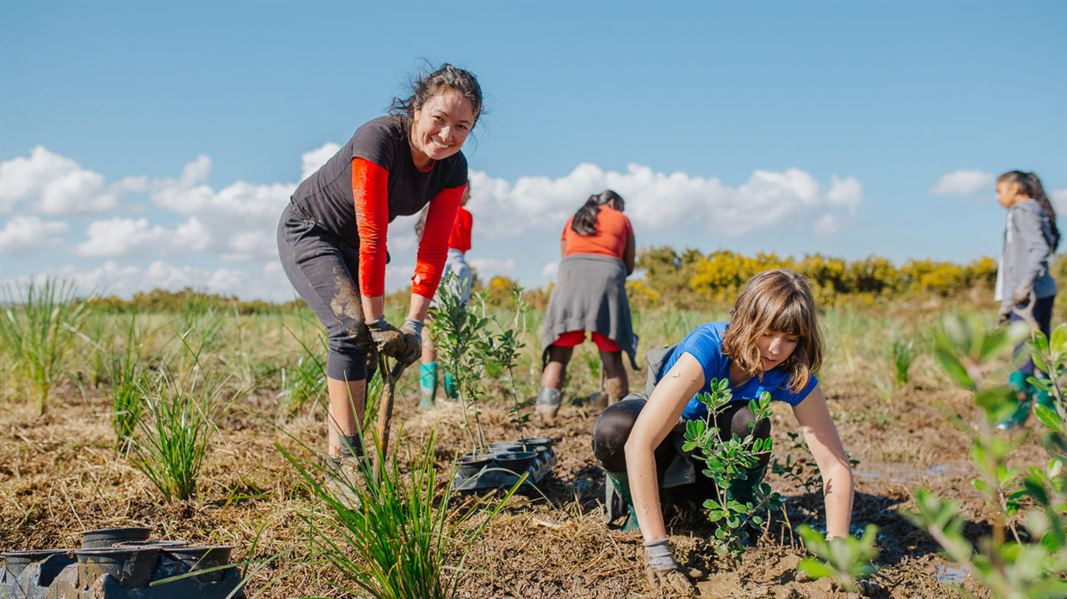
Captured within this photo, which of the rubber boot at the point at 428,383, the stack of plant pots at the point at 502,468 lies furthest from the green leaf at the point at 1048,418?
the rubber boot at the point at 428,383

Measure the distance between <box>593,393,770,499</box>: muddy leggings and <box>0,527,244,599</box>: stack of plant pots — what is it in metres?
1.15

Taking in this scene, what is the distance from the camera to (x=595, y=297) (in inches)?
181

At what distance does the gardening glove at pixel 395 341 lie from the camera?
2.49 m

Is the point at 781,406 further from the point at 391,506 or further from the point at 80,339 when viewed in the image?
the point at 80,339

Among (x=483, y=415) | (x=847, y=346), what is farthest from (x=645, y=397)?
(x=847, y=346)

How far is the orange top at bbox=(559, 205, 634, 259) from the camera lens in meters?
4.71

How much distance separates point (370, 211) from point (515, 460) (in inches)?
38.9

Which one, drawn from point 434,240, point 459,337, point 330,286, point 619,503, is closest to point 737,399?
point 619,503

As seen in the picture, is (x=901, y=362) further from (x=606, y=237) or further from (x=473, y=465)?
(x=473, y=465)

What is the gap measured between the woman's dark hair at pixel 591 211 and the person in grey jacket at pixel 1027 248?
2.51m

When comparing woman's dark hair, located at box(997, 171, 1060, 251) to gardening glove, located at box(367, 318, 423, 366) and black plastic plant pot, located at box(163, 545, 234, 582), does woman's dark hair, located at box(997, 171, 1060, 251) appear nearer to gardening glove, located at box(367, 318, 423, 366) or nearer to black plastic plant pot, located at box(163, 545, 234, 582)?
gardening glove, located at box(367, 318, 423, 366)

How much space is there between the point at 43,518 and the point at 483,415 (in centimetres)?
205

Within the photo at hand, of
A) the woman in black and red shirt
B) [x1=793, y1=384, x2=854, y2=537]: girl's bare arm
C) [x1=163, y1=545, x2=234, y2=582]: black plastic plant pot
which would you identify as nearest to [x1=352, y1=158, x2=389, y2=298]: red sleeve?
the woman in black and red shirt

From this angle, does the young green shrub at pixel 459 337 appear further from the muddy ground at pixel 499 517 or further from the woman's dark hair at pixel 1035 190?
the woman's dark hair at pixel 1035 190
